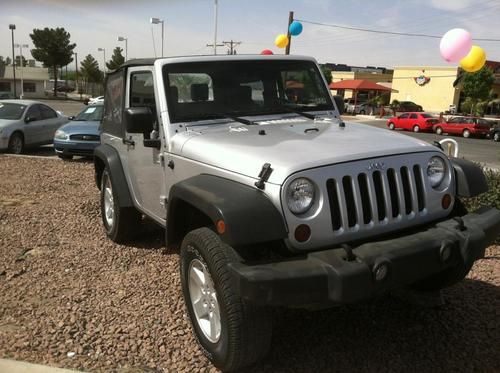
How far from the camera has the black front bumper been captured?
2.49 m

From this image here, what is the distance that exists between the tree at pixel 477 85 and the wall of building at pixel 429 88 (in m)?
6.04

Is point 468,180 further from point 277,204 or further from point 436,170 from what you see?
point 277,204

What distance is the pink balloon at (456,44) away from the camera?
1112 cm

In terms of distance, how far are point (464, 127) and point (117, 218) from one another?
28.6 meters

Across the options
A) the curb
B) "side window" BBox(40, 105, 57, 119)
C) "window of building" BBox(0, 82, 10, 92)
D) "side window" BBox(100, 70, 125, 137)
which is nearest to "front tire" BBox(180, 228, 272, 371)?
the curb

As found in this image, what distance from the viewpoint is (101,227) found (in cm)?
603

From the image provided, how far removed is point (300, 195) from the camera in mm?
2799

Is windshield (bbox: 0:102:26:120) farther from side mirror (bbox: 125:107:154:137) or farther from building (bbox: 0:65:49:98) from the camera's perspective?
building (bbox: 0:65:49:98)

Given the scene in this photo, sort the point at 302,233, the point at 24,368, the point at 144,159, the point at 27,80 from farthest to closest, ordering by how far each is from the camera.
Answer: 1. the point at 27,80
2. the point at 144,159
3. the point at 24,368
4. the point at 302,233

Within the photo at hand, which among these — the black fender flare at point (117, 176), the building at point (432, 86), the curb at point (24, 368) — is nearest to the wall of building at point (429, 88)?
the building at point (432, 86)

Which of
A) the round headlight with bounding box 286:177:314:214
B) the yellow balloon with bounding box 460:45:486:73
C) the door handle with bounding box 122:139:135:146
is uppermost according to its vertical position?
the yellow balloon with bounding box 460:45:486:73

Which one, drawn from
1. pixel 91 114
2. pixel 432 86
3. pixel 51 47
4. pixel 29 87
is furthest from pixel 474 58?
pixel 29 87

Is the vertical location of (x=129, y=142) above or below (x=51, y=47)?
below

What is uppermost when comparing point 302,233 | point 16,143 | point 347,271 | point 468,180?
point 468,180
